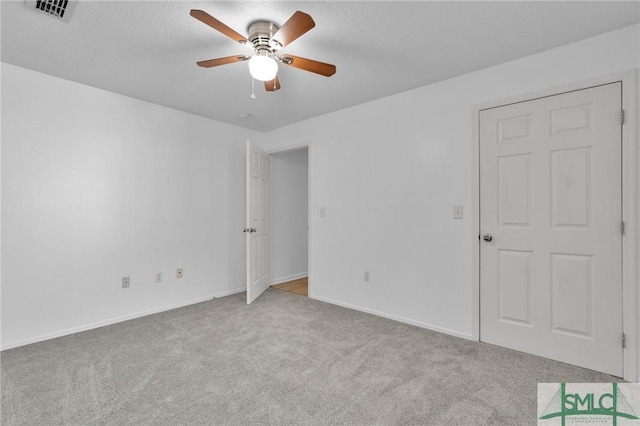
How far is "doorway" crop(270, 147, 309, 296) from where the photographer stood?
15.7ft

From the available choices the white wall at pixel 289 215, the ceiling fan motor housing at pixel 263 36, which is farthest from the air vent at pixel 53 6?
→ the white wall at pixel 289 215

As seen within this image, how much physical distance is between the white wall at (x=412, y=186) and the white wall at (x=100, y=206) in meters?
1.42

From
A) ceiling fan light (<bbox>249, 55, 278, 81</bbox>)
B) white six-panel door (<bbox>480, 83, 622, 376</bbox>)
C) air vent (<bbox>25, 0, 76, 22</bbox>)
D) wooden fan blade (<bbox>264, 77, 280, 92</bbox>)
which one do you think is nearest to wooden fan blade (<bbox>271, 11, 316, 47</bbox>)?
ceiling fan light (<bbox>249, 55, 278, 81</bbox>)

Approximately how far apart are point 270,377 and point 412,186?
7.02 ft

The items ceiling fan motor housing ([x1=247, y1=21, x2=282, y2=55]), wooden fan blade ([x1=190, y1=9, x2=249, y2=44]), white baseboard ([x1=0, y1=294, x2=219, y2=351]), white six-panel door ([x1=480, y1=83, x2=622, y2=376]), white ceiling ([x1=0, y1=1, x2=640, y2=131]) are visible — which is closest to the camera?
wooden fan blade ([x1=190, y1=9, x2=249, y2=44])

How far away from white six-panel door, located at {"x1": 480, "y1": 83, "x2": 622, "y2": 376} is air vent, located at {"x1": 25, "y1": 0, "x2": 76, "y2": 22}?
3058 millimetres

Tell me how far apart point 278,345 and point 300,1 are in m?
2.48

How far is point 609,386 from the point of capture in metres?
1.94

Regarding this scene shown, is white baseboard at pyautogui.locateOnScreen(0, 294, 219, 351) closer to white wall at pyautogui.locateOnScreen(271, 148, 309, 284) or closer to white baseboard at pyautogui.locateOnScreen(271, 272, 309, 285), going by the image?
white baseboard at pyautogui.locateOnScreen(271, 272, 309, 285)

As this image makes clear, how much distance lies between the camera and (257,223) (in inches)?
161

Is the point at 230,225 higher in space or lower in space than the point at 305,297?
higher

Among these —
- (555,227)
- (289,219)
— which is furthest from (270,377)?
(289,219)

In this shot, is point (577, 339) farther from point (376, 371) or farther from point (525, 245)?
point (376, 371)

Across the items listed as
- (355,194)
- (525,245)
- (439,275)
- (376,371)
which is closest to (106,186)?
(355,194)
